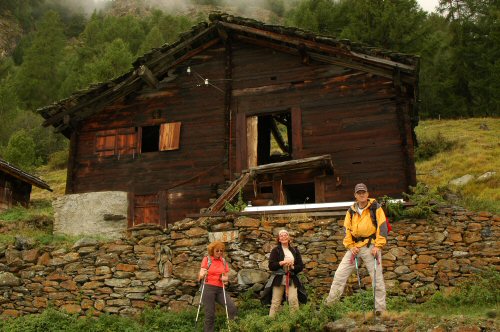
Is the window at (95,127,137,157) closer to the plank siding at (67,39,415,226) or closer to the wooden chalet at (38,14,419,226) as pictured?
the wooden chalet at (38,14,419,226)

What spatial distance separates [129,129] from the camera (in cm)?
1617

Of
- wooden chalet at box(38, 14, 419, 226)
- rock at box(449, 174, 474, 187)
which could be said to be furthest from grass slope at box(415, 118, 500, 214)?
wooden chalet at box(38, 14, 419, 226)

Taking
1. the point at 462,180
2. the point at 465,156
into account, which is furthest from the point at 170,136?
the point at 465,156

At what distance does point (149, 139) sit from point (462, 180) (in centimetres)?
1359

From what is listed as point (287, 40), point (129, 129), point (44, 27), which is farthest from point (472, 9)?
point (44, 27)

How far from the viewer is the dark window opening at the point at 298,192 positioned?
1490 centimetres

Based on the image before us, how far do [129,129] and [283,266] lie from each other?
9277 mm

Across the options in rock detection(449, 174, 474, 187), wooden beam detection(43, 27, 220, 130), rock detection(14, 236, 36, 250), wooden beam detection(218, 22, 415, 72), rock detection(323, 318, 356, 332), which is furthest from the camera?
rock detection(449, 174, 474, 187)

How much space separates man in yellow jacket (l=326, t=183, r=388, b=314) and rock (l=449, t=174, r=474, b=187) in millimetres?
15117

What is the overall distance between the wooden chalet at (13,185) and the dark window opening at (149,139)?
8.24m

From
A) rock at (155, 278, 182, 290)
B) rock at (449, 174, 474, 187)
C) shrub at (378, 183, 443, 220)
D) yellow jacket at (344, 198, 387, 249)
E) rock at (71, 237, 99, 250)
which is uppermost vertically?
rock at (449, 174, 474, 187)

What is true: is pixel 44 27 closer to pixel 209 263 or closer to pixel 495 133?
pixel 495 133

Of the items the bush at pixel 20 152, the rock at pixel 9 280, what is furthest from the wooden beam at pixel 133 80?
the bush at pixel 20 152

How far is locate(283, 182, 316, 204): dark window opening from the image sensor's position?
1490 cm
